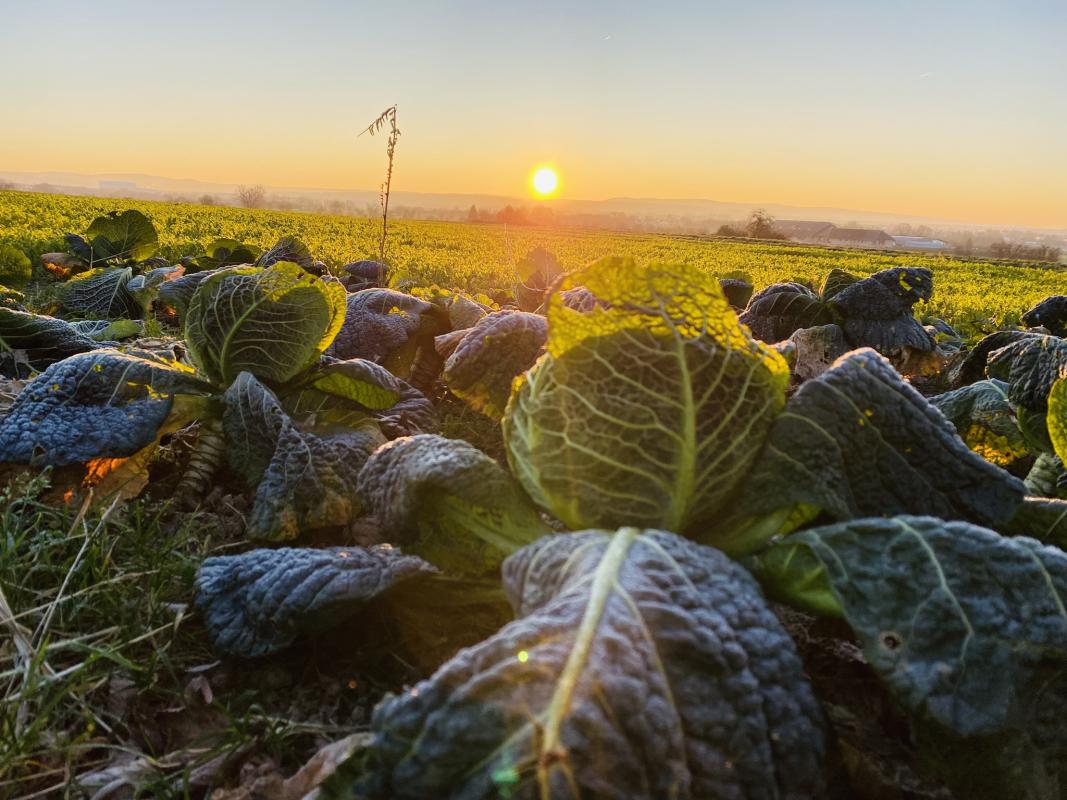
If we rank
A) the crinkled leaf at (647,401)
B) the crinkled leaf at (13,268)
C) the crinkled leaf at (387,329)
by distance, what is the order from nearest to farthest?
the crinkled leaf at (647,401) < the crinkled leaf at (387,329) < the crinkled leaf at (13,268)

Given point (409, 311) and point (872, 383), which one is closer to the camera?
point (872, 383)

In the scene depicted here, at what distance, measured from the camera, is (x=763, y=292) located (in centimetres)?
544

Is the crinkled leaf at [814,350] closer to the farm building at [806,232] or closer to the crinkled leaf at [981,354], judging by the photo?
the crinkled leaf at [981,354]

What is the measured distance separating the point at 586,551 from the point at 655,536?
6.4 inches

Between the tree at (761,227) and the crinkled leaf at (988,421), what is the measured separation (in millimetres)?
67823

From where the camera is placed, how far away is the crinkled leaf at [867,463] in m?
1.81

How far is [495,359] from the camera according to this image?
2959mm

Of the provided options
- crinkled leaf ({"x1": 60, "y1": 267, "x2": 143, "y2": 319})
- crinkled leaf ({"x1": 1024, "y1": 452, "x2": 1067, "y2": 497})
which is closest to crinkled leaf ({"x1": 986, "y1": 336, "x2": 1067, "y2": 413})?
crinkled leaf ({"x1": 1024, "y1": 452, "x2": 1067, "y2": 497})

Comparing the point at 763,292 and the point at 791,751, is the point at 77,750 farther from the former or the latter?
the point at 763,292

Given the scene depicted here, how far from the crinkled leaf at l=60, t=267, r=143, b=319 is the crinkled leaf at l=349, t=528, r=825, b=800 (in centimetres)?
638

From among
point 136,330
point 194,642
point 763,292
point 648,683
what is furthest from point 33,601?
point 763,292

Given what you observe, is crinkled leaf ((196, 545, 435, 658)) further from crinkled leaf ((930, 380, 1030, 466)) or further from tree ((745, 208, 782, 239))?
tree ((745, 208, 782, 239))

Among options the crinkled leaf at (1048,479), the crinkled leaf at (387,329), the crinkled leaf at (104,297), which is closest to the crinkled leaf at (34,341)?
the crinkled leaf at (387,329)

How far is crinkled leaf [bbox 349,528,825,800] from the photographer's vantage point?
1.09m
